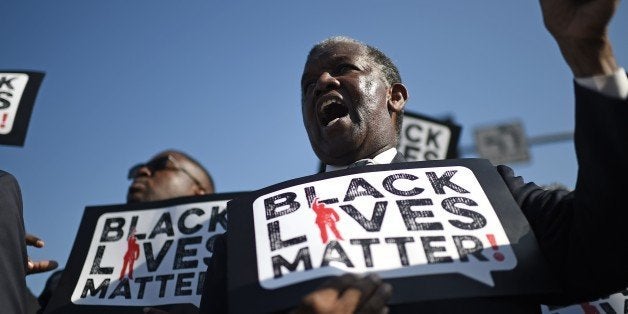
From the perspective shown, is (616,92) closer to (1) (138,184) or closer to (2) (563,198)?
(2) (563,198)

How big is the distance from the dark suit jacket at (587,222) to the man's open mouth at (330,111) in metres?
0.89

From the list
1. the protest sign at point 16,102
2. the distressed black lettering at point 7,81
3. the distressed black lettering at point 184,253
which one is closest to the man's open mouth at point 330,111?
the distressed black lettering at point 184,253

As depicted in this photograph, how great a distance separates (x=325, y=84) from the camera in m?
2.41

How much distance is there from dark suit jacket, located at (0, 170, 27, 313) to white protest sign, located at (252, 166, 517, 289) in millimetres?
966

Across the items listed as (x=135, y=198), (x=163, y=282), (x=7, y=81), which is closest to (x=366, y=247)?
(x=163, y=282)

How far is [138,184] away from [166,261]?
1783mm

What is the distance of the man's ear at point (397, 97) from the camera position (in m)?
2.59

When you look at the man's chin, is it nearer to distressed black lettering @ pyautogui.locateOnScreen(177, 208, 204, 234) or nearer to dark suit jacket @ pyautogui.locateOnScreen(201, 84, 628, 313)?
distressed black lettering @ pyautogui.locateOnScreen(177, 208, 204, 234)

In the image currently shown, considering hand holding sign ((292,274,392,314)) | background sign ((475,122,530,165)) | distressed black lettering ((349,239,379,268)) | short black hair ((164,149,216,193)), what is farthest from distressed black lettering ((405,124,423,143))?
background sign ((475,122,530,165))

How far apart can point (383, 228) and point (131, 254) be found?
169 centimetres

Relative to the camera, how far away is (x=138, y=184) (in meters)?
4.51

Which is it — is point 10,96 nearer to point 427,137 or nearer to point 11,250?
point 11,250

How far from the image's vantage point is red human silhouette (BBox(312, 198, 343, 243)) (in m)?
1.61

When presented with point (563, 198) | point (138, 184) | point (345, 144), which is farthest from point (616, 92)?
point (138, 184)
